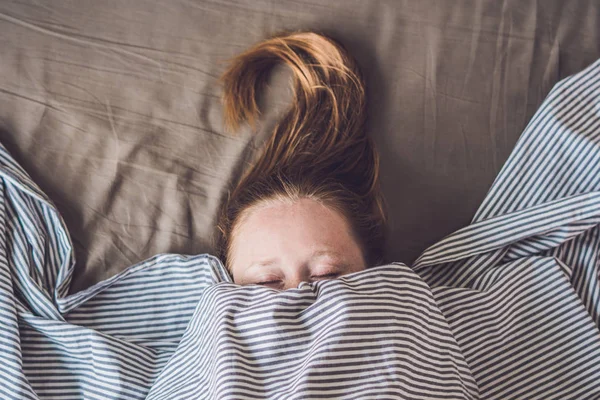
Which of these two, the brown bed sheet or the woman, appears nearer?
the woman

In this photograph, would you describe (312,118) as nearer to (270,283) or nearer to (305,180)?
(305,180)

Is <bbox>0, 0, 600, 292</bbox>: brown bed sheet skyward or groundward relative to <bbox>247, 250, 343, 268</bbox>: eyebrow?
skyward

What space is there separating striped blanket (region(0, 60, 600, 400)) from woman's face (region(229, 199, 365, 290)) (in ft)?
0.16

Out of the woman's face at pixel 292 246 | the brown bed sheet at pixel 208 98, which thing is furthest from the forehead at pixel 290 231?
the brown bed sheet at pixel 208 98

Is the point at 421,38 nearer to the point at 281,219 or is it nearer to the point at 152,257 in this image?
the point at 281,219

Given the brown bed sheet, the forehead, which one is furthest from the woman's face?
the brown bed sheet

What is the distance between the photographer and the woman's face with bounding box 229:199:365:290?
0.92 meters

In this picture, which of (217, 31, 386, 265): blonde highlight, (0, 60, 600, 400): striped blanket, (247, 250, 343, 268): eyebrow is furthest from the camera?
(217, 31, 386, 265): blonde highlight

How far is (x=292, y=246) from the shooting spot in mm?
920

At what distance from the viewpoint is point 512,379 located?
0.94 metres

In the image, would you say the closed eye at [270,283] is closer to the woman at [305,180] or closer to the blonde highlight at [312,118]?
the woman at [305,180]

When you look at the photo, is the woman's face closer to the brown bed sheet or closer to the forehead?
the forehead

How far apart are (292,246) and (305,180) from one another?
0.16 metres

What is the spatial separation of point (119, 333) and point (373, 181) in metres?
0.50
